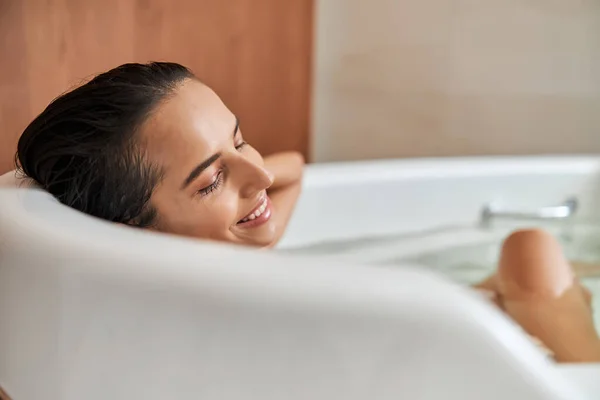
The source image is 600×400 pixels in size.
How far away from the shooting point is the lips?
2.85ft

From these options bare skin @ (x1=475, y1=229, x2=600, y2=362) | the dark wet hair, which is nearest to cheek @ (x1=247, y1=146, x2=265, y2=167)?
the dark wet hair

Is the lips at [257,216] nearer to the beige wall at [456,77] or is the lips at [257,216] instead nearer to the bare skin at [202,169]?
the bare skin at [202,169]

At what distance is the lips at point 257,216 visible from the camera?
87cm

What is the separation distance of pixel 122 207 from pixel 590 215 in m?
1.07

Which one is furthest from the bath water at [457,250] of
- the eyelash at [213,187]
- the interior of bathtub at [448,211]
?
the eyelash at [213,187]

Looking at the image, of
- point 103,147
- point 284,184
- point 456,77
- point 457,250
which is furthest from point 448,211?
point 103,147

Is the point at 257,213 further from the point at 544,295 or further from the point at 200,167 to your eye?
the point at 544,295

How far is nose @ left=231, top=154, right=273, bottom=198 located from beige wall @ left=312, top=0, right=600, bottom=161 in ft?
3.69

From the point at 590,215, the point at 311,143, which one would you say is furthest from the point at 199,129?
the point at 311,143

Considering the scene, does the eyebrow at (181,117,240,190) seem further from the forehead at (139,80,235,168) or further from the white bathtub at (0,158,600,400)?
the white bathtub at (0,158,600,400)

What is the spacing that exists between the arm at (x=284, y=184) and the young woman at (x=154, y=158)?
0.24 meters

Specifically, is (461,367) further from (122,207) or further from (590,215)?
(590,215)

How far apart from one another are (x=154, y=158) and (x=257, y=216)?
167 mm

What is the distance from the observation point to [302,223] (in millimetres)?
1292
